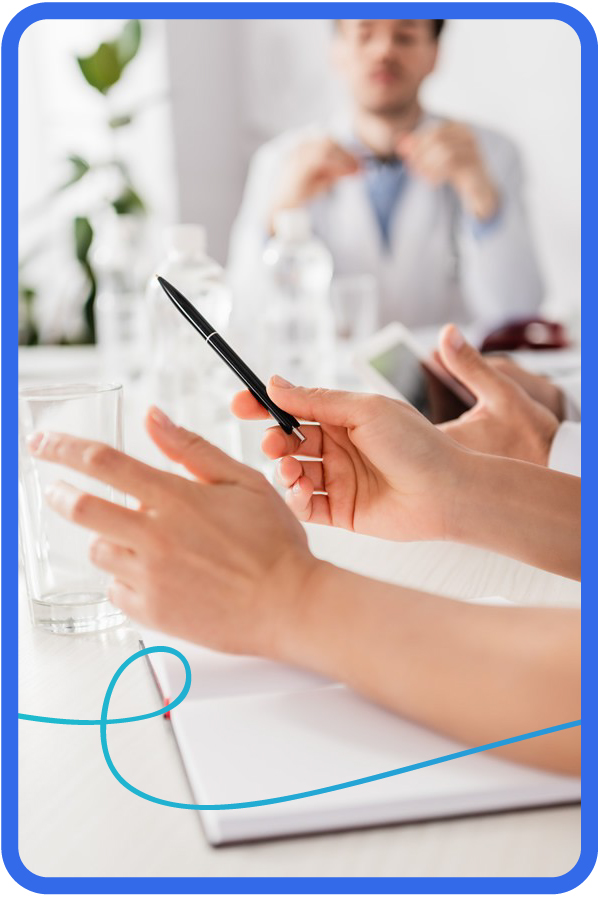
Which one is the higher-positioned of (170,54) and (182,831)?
(170,54)

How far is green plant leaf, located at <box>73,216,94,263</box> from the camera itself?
111 inches

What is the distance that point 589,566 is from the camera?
466mm

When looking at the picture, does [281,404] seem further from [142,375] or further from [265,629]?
[142,375]

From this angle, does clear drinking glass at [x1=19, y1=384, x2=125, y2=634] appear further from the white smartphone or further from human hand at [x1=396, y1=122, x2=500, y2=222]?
human hand at [x1=396, y1=122, x2=500, y2=222]

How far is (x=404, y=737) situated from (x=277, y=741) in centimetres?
6

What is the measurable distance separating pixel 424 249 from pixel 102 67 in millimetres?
1072

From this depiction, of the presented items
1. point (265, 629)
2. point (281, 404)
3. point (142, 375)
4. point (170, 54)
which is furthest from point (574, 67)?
point (265, 629)

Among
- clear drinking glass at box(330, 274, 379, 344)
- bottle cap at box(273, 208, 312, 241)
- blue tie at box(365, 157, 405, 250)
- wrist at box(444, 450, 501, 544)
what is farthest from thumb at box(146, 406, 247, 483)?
blue tie at box(365, 157, 405, 250)

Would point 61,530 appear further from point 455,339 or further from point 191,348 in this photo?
point 191,348

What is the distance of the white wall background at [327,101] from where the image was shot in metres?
3.15

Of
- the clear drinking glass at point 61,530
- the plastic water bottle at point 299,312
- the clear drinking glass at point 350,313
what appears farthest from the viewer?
the clear drinking glass at point 350,313

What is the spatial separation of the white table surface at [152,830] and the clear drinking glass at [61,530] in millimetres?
66

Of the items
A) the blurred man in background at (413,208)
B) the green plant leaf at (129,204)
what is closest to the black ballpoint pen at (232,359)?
the blurred man in background at (413,208)

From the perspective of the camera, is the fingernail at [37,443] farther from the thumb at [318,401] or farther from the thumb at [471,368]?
the thumb at [471,368]
